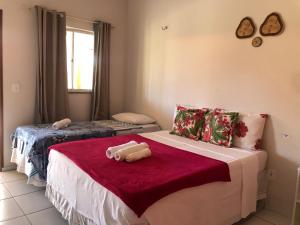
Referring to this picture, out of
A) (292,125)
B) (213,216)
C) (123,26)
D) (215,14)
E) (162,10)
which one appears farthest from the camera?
(123,26)

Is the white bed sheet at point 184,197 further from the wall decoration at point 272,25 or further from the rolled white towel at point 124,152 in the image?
the wall decoration at point 272,25

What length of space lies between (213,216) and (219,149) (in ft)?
2.56

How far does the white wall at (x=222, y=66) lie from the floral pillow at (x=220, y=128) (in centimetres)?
22

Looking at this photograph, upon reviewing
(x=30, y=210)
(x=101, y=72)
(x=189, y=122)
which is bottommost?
(x=30, y=210)

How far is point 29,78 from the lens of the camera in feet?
11.4

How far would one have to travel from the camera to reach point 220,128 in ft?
8.87

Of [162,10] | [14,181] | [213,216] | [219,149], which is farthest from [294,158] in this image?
[14,181]

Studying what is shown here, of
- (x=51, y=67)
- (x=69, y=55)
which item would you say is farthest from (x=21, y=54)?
(x=69, y=55)

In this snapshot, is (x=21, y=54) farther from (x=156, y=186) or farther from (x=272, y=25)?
(x=272, y=25)

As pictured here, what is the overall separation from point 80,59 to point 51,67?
60 centimetres

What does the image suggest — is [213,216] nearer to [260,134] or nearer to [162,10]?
[260,134]

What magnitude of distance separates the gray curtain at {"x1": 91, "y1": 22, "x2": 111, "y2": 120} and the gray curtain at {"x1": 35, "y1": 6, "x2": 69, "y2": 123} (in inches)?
20.6

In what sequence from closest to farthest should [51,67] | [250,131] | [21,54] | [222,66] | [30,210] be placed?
[30,210]
[250,131]
[222,66]
[21,54]
[51,67]

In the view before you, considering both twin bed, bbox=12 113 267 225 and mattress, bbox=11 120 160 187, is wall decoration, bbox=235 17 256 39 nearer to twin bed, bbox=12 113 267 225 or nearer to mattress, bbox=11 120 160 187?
twin bed, bbox=12 113 267 225
